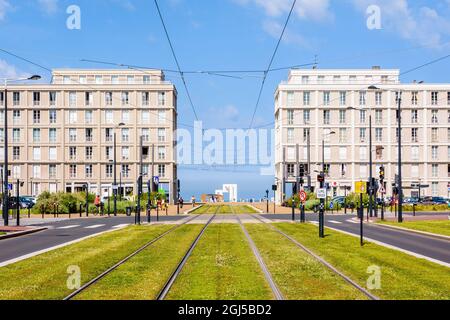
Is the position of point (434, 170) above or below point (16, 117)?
below

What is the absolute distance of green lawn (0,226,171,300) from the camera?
12.5 m

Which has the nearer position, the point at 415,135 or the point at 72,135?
the point at 415,135

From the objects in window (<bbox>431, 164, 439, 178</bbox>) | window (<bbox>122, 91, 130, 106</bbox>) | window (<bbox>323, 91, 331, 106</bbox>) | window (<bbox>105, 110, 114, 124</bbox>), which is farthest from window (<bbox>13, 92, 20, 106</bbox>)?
window (<bbox>431, 164, 439, 178</bbox>)

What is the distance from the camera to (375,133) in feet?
340

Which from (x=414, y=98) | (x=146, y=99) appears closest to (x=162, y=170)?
(x=146, y=99)

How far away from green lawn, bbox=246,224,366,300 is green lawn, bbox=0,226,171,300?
438 centimetres

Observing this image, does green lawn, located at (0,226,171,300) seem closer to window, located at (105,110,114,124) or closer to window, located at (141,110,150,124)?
window, located at (141,110,150,124)

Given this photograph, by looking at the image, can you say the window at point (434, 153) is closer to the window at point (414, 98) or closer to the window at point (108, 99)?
the window at point (414, 98)

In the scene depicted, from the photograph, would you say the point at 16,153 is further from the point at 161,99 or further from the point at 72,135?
the point at 161,99

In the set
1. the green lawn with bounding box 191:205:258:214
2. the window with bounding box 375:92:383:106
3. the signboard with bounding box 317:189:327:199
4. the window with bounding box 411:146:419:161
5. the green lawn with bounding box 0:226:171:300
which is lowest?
the green lawn with bounding box 191:205:258:214

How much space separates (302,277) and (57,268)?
636 centimetres

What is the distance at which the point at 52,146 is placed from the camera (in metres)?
104
